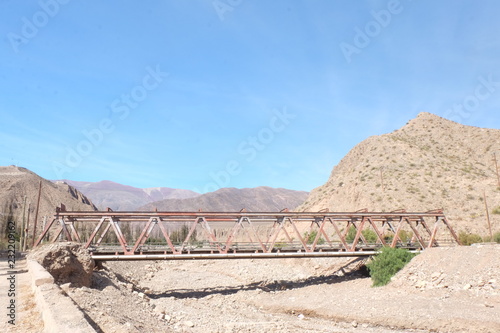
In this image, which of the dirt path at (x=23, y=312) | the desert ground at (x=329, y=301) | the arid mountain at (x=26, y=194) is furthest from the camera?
the arid mountain at (x=26, y=194)

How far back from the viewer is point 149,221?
27.4m

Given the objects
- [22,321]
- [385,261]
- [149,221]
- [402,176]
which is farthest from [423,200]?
[22,321]

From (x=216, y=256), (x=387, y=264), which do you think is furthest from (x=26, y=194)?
(x=387, y=264)

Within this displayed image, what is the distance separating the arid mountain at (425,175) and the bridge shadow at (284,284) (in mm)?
24619

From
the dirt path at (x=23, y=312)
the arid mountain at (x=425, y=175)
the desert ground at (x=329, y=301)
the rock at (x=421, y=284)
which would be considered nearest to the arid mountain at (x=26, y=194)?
the arid mountain at (x=425, y=175)

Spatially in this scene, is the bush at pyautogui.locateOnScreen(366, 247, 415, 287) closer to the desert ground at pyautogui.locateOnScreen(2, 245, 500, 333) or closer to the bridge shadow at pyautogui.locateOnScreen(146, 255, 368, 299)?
the desert ground at pyautogui.locateOnScreen(2, 245, 500, 333)

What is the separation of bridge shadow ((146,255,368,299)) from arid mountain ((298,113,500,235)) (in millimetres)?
24619

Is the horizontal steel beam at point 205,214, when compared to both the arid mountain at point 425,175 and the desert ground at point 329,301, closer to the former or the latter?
the desert ground at point 329,301

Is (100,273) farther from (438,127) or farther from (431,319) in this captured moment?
(438,127)

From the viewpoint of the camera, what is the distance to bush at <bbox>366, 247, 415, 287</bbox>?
28.2 m

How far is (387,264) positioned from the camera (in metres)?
28.7

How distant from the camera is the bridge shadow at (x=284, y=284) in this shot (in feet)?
99.3

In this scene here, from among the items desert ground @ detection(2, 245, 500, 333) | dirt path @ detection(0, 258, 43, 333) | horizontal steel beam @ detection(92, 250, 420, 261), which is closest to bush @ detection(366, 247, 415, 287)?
desert ground @ detection(2, 245, 500, 333)

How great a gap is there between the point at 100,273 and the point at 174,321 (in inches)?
392
